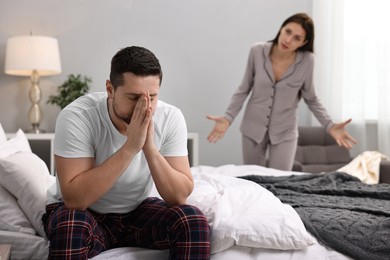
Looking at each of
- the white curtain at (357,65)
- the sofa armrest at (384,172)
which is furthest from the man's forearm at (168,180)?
the white curtain at (357,65)

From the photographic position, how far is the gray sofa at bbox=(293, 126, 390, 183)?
14.8 ft

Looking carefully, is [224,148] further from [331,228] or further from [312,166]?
[331,228]

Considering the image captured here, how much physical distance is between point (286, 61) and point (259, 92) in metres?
0.25

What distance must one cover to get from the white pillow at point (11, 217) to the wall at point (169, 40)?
2.98 metres

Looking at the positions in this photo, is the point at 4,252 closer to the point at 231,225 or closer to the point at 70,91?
the point at 231,225

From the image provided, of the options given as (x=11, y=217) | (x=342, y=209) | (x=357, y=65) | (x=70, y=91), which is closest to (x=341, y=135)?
(x=342, y=209)

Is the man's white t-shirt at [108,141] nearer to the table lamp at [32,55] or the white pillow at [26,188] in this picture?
the white pillow at [26,188]

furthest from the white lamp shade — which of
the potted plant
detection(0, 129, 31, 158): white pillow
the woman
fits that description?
detection(0, 129, 31, 158): white pillow

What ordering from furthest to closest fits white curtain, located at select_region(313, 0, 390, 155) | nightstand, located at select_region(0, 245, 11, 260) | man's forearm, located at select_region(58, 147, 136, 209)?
1. white curtain, located at select_region(313, 0, 390, 155)
2. man's forearm, located at select_region(58, 147, 136, 209)
3. nightstand, located at select_region(0, 245, 11, 260)

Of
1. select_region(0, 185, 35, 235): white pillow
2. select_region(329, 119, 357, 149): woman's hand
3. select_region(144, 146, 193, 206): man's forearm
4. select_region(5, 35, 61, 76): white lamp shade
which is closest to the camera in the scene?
select_region(144, 146, 193, 206): man's forearm

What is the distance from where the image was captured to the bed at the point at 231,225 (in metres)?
1.78

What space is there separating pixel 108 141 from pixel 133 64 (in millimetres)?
264

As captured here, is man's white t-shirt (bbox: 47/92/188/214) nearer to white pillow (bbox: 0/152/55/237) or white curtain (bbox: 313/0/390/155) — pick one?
white pillow (bbox: 0/152/55/237)

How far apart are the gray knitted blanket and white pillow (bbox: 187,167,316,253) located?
0.29ft
